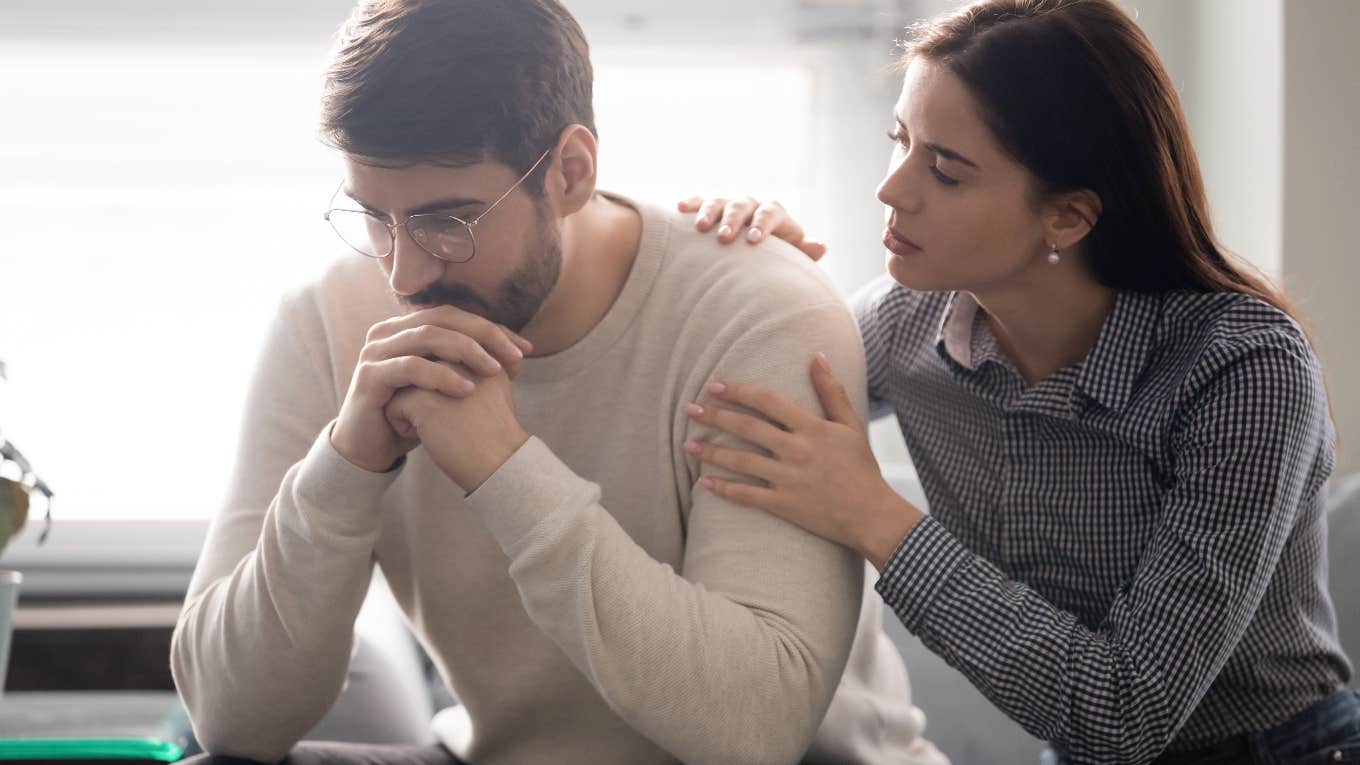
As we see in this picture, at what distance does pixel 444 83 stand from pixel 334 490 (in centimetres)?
39

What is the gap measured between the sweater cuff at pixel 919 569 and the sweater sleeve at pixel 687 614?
68 mm

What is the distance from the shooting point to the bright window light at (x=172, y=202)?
2369 millimetres

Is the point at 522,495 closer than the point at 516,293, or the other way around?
the point at 522,495

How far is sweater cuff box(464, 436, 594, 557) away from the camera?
3.68ft

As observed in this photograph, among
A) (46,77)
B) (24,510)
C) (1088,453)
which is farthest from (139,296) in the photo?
(1088,453)

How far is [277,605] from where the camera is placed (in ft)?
4.01

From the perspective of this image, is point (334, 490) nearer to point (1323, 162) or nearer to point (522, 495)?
point (522, 495)

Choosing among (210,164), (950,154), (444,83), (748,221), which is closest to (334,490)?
(444,83)

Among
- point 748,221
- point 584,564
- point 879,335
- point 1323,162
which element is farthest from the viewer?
point 1323,162

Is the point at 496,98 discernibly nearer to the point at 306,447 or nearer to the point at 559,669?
the point at 306,447

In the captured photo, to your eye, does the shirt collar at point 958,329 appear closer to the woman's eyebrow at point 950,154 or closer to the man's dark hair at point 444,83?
the woman's eyebrow at point 950,154

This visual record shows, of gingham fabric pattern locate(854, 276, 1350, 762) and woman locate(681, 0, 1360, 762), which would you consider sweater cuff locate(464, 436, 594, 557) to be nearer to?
woman locate(681, 0, 1360, 762)

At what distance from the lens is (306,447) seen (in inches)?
55.7

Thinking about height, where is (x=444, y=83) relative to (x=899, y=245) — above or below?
above
